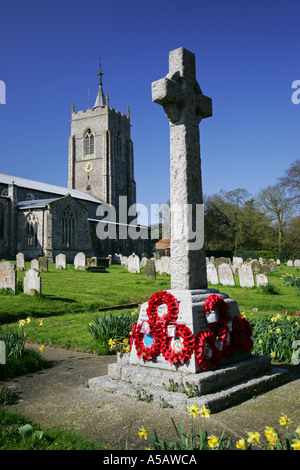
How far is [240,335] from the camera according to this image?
163 inches

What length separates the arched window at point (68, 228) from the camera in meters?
36.3

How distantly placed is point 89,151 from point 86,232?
18.9 m

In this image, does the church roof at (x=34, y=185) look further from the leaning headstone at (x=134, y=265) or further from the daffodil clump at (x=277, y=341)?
the daffodil clump at (x=277, y=341)

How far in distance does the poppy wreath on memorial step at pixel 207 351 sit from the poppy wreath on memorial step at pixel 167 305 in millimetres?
327

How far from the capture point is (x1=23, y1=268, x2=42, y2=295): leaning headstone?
10.5m

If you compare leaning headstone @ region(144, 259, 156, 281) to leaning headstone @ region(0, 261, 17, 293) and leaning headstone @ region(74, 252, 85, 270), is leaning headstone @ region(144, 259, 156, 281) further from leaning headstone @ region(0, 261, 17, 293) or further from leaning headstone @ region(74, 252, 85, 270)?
leaning headstone @ region(74, 252, 85, 270)

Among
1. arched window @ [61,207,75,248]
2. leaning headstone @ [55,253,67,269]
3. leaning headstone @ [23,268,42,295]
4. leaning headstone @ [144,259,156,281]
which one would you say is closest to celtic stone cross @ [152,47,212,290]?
leaning headstone @ [23,268,42,295]

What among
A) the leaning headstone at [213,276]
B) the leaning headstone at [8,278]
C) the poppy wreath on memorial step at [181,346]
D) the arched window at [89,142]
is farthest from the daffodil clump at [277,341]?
the arched window at [89,142]

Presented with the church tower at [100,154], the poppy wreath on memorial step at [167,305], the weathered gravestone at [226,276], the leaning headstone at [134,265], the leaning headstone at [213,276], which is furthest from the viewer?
the church tower at [100,154]

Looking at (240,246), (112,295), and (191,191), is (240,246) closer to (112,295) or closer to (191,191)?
(112,295)

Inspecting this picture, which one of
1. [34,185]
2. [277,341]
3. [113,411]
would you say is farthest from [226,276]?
[34,185]

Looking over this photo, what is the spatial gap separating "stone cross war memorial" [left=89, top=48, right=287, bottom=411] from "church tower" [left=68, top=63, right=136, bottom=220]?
47.3 meters

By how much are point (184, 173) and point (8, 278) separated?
8.18m

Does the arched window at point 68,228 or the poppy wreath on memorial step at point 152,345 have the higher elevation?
the arched window at point 68,228
